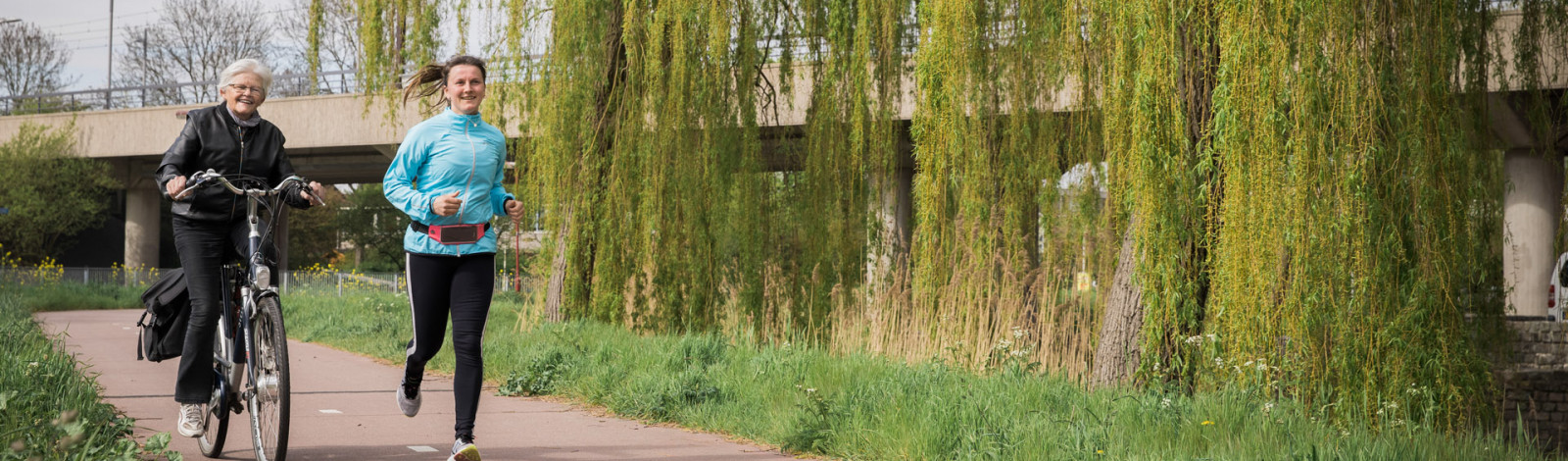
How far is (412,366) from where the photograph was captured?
15.5 ft

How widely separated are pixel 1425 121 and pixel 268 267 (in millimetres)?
5284

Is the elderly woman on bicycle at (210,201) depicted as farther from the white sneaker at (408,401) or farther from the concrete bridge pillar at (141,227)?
the concrete bridge pillar at (141,227)

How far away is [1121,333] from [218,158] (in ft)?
17.5

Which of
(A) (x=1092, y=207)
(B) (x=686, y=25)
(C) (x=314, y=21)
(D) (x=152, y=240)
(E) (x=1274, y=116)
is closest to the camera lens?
(E) (x=1274, y=116)

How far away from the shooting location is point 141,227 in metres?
38.6

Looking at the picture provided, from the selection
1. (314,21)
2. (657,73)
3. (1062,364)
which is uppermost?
(314,21)

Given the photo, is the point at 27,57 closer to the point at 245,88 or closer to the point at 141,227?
the point at 141,227

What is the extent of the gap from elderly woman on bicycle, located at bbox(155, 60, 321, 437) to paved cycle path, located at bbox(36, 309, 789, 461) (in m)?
0.43

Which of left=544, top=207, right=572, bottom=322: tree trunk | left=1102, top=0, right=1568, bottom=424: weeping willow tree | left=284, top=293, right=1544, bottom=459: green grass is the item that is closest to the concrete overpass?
left=1102, top=0, right=1568, bottom=424: weeping willow tree

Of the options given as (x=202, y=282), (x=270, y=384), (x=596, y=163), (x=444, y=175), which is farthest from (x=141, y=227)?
(x=444, y=175)

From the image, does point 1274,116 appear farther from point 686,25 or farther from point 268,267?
point 686,25

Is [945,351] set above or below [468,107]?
below

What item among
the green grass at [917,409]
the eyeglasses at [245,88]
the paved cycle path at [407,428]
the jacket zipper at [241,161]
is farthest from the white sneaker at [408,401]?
the green grass at [917,409]

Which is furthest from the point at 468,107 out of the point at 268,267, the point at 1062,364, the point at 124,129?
the point at 124,129
